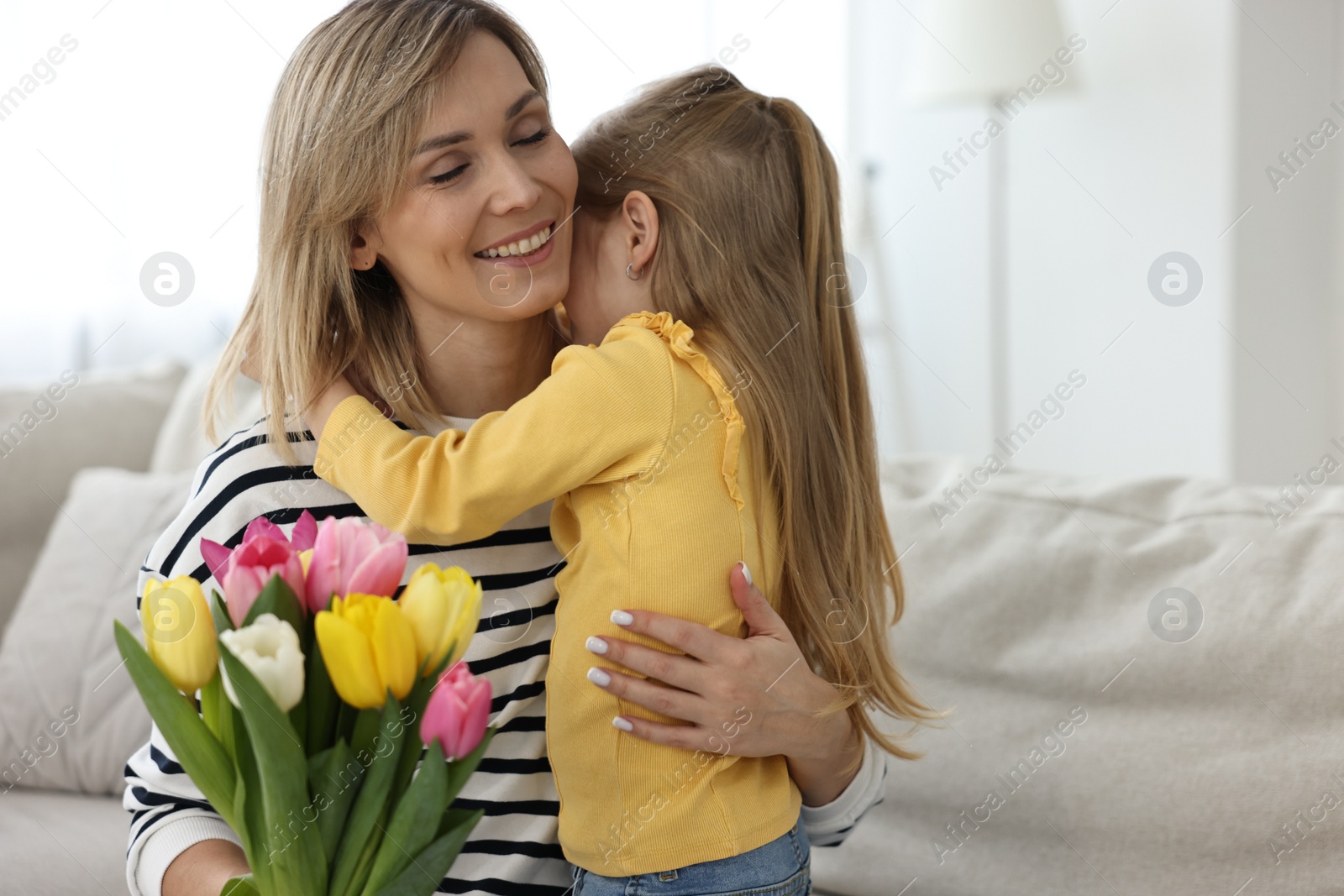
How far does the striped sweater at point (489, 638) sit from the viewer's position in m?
1.02

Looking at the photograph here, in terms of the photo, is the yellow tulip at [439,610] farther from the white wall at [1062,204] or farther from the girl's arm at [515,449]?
the white wall at [1062,204]

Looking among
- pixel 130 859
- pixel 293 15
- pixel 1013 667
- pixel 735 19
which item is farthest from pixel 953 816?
pixel 735 19

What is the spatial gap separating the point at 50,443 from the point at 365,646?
160 cm

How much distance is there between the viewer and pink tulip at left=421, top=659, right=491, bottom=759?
602mm

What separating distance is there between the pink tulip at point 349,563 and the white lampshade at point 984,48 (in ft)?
9.58

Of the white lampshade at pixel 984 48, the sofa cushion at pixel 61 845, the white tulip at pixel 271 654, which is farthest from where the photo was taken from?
the white lampshade at pixel 984 48

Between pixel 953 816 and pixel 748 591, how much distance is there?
491mm

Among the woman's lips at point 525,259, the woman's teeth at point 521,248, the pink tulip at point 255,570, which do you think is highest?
the woman's teeth at point 521,248

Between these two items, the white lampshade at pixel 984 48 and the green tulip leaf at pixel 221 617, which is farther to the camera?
the white lampshade at pixel 984 48

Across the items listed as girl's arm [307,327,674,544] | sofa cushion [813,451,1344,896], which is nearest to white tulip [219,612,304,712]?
girl's arm [307,327,674,544]

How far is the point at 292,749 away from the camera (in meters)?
0.59

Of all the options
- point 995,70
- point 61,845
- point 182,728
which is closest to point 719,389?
point 182,728

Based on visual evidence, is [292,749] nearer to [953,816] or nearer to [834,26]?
[953,816]

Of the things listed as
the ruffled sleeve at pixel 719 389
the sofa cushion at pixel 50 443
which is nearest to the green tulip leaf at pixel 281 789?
the ruffled sleeve at pixel 719 389
